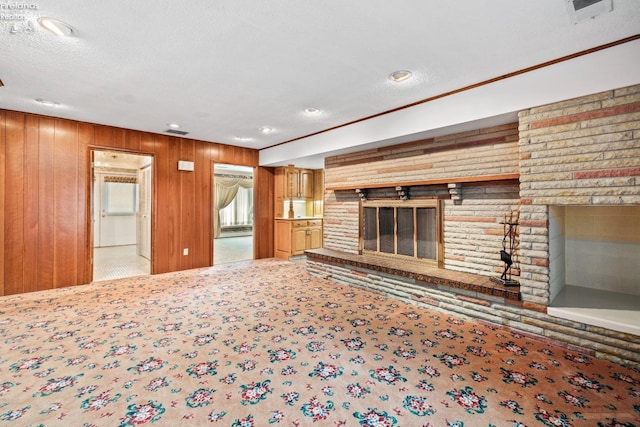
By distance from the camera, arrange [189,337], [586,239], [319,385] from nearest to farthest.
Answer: [319,385] < [189,337] < [586,239]

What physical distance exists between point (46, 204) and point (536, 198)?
5.94 meters

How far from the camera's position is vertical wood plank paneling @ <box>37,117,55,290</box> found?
4.04 m

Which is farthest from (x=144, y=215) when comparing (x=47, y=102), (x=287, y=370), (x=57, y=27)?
(x=287, y=370)

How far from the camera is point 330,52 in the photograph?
2.39 m

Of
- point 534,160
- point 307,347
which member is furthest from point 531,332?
point 307,347

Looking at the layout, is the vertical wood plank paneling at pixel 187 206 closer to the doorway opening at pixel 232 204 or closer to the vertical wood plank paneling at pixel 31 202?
the vertical wood plank paneling at pixel 31 202

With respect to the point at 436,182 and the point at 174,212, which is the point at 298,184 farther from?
the point at 436,182

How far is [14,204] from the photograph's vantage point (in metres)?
3.87

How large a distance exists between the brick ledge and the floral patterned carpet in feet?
1.14

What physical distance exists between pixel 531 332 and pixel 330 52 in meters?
3.03

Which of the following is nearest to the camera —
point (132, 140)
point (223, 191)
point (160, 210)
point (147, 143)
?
point (132, 140)

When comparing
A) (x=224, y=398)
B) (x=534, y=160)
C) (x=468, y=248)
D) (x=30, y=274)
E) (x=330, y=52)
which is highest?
(x=330, y=52)

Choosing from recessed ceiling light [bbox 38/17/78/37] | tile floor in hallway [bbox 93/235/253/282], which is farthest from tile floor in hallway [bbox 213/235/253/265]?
recessed ceiling light [bbox 38/17/78/37]

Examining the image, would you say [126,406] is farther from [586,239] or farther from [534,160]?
[586,239]
